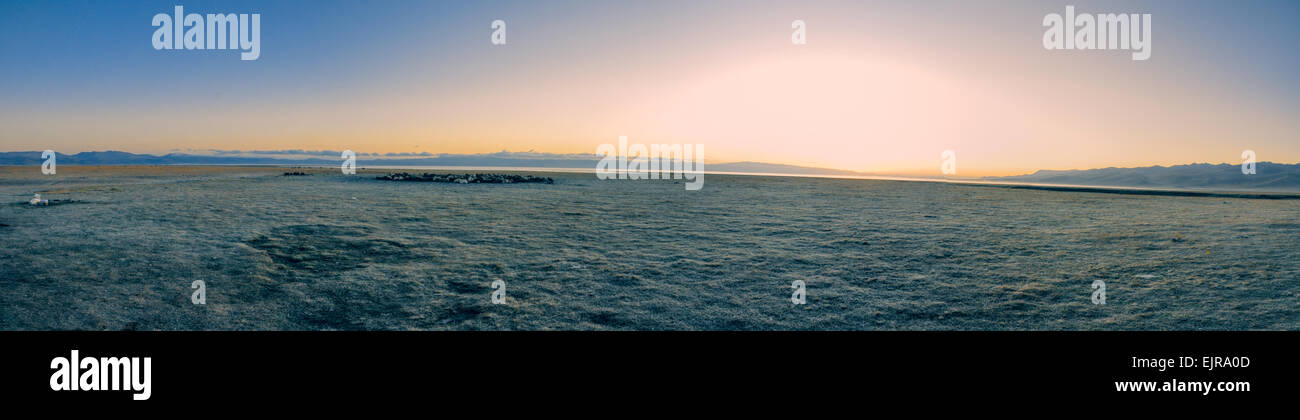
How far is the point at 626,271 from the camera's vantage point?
748 centimetres

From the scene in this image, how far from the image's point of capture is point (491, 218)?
43.6ft

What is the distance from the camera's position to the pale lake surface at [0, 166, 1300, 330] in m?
5.35

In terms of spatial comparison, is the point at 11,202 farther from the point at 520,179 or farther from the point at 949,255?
the point at 949,255

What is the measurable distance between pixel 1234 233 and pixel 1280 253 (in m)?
2.81

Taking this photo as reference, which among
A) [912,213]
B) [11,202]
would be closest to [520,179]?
[11,202]

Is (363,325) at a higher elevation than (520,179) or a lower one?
lower

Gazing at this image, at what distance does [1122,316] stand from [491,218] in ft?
38.7

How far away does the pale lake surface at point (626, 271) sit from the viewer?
5352mm

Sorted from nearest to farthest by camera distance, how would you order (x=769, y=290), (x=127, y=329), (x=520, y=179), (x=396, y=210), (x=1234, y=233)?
(x=127, y=329) < (x=769, y=290) < (x=1234, y=233) < (x=396, y=210) < (x=520, y=179)

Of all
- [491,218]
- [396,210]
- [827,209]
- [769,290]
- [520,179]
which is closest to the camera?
[769,290]

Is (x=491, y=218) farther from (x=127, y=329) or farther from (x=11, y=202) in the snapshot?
(x=11, y=202)

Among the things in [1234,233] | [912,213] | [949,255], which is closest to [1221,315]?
[949,255]

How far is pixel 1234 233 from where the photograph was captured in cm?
1057

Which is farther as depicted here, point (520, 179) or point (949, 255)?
point (520, 179)
